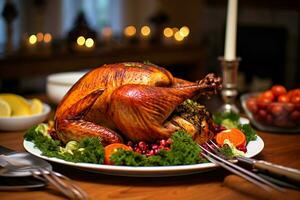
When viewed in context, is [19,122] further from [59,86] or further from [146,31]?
[146,31]

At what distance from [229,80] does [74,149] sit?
613mm

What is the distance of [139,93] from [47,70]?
246 cm

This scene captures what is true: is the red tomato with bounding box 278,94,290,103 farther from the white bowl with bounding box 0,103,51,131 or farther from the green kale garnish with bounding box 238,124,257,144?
the white bowl with bounding box 0,103,51,131

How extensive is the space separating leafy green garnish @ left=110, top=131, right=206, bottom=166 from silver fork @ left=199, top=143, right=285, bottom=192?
2 centimetres

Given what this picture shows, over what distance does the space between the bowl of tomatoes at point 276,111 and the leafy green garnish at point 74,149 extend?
0.55 metres

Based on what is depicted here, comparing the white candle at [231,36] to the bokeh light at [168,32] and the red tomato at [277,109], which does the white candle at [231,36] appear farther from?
the bokeh light at [168,32]

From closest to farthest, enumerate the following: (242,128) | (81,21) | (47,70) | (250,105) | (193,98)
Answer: (193,98)
(242,128)
(250,105)
(47,70)
(81,21)

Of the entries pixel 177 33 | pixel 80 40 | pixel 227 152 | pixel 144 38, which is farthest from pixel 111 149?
pixel 177 33

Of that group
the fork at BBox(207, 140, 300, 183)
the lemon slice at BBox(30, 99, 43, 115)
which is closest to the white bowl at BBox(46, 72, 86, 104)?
the lemon slice at BBox(30, 99, 43, 115)

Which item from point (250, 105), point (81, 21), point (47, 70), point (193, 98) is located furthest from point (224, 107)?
point (81, 21)

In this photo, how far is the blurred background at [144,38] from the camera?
341 centimetres

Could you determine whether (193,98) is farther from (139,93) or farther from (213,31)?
(213,31)

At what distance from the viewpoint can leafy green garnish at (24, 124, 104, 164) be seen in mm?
888

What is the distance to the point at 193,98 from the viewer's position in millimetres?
981
